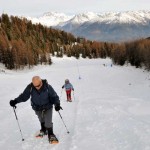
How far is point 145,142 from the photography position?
10.1 m

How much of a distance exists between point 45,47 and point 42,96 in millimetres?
127115

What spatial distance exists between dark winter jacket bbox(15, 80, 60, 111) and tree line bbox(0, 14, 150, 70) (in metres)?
63.9

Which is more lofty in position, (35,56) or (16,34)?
(16,34)

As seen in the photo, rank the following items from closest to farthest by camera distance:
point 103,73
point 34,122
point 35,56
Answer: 1. point 34,122
2. point 103,73
3. point 35,56

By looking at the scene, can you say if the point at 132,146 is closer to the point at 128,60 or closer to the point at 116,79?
the point at 116,79

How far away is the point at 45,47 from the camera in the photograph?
137 m

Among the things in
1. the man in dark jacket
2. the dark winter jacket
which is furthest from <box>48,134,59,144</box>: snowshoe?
the dark winter jacket

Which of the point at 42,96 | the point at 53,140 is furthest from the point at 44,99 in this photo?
the point at 53,140

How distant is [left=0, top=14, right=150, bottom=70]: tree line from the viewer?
92.0m

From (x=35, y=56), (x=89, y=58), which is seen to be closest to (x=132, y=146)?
(x=35, y=56)

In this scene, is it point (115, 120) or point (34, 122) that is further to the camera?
point (34, 122)

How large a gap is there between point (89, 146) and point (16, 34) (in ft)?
439

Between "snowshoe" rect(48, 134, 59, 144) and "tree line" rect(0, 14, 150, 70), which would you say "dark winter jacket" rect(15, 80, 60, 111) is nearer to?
"snowshoe" rect(48, 134, 59, 144)

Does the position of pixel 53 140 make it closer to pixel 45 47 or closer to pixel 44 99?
pixel 44 99
